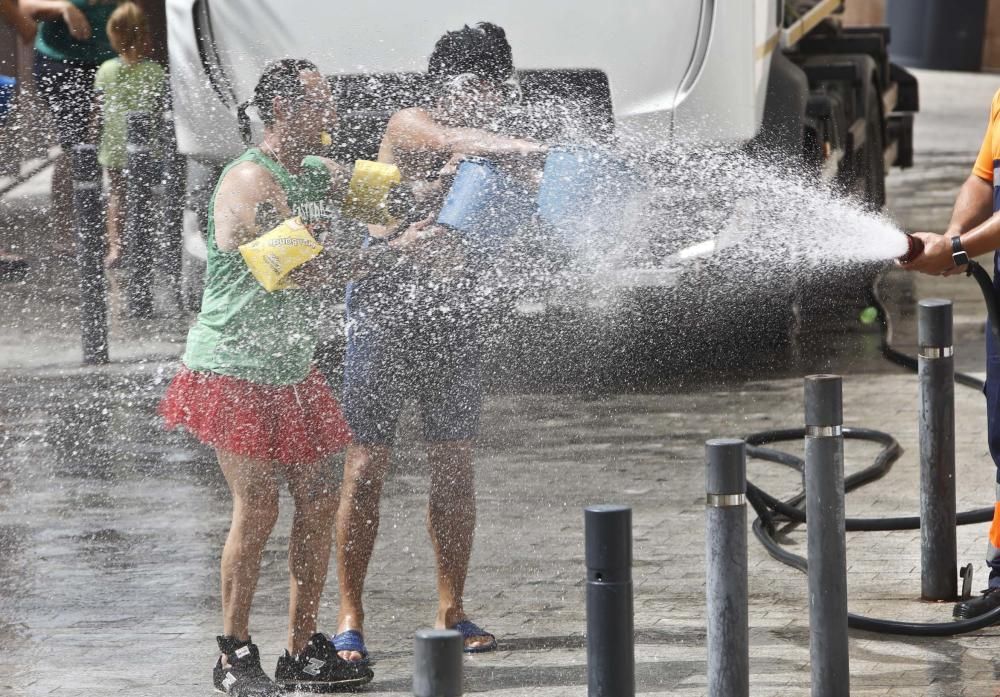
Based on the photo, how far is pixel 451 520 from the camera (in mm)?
5512

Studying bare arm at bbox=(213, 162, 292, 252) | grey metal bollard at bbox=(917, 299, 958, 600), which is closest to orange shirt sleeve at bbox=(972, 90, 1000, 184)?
grey metal bollard at bbox=(917, 299, 958, 600)

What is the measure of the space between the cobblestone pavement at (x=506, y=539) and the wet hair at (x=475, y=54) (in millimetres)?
1745

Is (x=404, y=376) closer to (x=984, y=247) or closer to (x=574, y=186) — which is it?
(x=984, y=247)

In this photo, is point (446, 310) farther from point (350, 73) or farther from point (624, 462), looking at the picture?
point (350, 73)

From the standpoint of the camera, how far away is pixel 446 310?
568 centimetres

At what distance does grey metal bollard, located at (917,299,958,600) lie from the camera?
5820 millimetres

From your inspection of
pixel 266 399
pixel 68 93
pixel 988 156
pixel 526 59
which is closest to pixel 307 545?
pixel 266 399

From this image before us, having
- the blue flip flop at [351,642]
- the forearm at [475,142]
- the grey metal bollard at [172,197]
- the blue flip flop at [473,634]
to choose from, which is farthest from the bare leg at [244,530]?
the grey metal bollard at [172,197]

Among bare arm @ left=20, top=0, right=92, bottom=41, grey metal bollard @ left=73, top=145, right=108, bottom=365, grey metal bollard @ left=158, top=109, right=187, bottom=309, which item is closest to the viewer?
grey metal bollard @ left=73, top=145, right=108, bottom=365

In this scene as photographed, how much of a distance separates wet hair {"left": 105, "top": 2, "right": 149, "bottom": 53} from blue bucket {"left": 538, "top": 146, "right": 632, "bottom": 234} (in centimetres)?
393

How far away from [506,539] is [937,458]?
170 cm

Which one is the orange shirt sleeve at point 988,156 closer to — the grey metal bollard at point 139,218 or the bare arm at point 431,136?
the bare arm at point 431,136

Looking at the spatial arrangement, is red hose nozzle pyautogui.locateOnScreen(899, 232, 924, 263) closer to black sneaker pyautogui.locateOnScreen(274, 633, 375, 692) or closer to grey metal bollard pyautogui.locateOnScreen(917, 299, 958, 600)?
grey metal bollard pyautogui.locateOnScreen(917, 299, 958, 600)

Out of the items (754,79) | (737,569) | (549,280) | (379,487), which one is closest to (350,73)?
(549,280)
